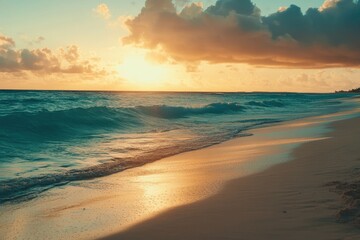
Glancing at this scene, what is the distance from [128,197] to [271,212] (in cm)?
260

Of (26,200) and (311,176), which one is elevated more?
(311,176)

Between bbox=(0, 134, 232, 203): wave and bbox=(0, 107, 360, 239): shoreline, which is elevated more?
bbox=(0, 107, 360, 239): shoreline

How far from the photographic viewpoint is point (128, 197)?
674cm

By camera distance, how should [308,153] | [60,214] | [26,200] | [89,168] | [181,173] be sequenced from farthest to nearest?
[308,153] < [89,168] < [181,173] < [26,200] < [60,214]

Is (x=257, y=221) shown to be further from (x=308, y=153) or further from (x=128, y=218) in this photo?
(x=308, y=153)

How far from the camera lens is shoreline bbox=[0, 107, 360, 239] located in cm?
527

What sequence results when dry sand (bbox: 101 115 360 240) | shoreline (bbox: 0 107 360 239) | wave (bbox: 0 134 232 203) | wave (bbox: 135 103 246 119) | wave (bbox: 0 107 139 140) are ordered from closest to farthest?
dry sand (bbox: 101 115 360 240) < shoreline (bbox: 0 107 360 239) < wave (bbox: 0 134 232 203) < wave (bbox: 0 107 139 140) < wave (bbox: 135 103 246 119)

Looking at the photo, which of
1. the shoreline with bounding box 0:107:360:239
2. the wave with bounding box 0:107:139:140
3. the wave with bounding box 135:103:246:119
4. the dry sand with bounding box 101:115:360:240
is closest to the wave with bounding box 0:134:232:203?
the shoreline with bounding box 0:107:360:239

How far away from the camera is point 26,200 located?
6.86 m

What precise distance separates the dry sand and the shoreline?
0.28 m

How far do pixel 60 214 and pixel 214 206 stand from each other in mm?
2306

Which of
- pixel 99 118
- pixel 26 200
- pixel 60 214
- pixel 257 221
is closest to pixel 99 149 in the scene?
pixel 26 200

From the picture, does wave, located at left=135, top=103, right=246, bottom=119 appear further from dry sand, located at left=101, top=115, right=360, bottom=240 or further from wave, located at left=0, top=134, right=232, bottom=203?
dry sand, located at left=101, top=115, right=360, bottom=240

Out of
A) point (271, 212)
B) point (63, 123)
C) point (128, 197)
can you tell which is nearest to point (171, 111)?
point (63, 123)
